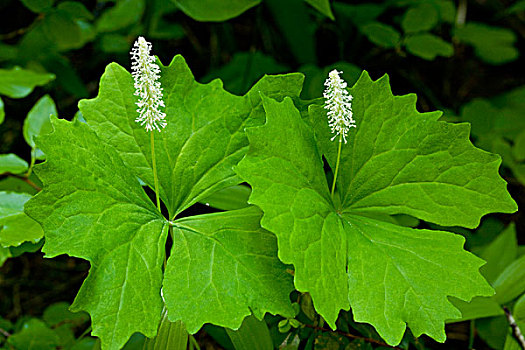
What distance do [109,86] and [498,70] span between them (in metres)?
1.99

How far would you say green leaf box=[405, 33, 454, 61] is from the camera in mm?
1521

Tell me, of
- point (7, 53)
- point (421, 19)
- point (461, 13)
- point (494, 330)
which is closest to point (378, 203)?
point (494, 330)

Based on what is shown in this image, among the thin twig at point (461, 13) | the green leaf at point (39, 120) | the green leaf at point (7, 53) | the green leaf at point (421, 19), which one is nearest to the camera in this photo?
the green leaf at point (39, 120)

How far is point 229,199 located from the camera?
3.24 ft

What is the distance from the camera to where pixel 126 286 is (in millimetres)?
686

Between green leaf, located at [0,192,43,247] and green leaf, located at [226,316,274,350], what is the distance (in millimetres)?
390

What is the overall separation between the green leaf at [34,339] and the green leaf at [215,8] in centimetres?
86

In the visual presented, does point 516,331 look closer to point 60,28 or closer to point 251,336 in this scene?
point 251,336

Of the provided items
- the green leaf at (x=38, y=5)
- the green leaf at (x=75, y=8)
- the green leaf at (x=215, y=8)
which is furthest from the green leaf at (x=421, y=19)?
the green leaf at (x=38, y=5)

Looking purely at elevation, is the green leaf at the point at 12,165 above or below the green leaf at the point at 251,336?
above

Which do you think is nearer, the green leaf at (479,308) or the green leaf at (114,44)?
the green leaf at (479,308)

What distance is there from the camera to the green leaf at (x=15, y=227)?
84 centimetres

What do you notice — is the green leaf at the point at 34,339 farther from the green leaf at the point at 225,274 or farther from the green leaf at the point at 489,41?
the green leaf at the point at 489,41

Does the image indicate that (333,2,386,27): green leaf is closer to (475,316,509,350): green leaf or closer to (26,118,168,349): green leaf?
(475,316,509,350): green leaf
